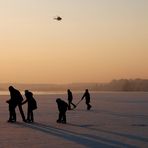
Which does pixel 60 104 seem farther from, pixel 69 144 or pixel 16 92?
pixel 69 144

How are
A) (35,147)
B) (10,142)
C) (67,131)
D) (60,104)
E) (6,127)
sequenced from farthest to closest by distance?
(60,104) < (6,127) < (67,131) < (10,142) < (35,147)

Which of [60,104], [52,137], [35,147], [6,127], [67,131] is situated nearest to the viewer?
[35,147]

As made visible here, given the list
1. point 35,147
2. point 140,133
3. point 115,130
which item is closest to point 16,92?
point 115,130

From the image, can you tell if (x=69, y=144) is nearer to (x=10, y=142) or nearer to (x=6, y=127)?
(x=10, y=142)

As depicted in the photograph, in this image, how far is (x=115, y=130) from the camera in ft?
55.3

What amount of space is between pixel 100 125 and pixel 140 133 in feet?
10.5

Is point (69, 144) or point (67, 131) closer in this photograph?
point (69, 144)

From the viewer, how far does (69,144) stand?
43.0 feet

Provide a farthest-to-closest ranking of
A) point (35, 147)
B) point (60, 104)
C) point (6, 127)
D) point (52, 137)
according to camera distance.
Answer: point (60, 104) → point (6, 127) → point (52, 137) → point (35, 147)

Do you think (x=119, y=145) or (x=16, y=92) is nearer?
(x=119, y=145)

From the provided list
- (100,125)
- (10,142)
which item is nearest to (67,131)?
(100,125)

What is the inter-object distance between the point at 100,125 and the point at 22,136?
459 cm

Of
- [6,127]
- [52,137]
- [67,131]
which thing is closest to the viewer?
[52,137]

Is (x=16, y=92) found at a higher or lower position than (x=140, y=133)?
higher
